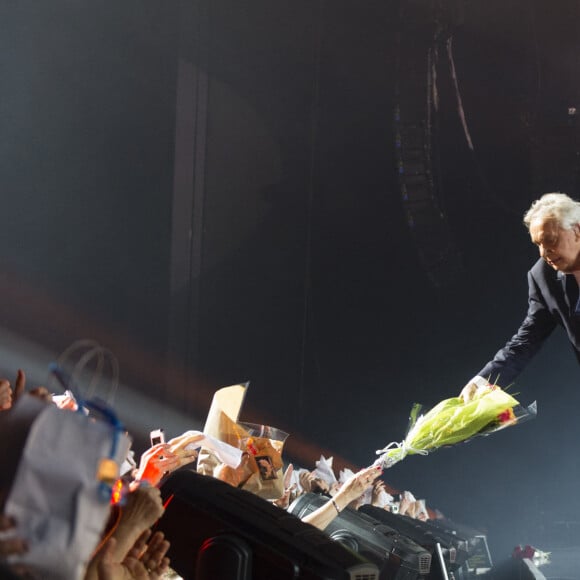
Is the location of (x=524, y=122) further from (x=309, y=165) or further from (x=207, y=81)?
(x=207, y=81)

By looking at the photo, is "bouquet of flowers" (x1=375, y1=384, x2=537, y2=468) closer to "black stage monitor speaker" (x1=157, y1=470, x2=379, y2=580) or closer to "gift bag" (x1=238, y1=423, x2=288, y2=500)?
"gift bag" (x1=238, y1=423, x2=288, y2=500)

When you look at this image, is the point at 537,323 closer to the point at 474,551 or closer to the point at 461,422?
the point at 461,422

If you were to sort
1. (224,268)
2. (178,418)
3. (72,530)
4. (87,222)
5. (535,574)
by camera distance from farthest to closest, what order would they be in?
(224,268) < (178,418) < (87,222) < (535,574) < (72,530)

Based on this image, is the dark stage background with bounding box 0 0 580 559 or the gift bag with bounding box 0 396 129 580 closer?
the gift bag with bounding box 0 396 129 580

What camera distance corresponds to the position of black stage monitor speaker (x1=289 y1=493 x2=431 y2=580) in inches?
109

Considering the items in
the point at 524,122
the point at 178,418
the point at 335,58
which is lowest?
the point at 178,418

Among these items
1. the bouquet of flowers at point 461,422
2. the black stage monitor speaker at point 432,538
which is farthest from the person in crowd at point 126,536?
the black stage monitor speaker at point 432,538

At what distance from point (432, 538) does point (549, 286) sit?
1.08 metres

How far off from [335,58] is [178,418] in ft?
8.01

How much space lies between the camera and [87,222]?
451cm

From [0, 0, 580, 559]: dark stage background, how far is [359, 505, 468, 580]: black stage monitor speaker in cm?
172

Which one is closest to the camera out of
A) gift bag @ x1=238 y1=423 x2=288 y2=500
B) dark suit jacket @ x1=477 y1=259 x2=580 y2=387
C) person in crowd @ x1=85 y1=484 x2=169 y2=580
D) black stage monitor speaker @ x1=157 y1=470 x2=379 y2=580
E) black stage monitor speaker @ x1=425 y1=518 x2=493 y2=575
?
person in crowd @ x1=85 y1=484 x2=169 y2=580

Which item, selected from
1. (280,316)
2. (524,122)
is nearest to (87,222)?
(280,316)

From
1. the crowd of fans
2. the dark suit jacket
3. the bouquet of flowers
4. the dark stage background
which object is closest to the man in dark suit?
the dark suit jacket
